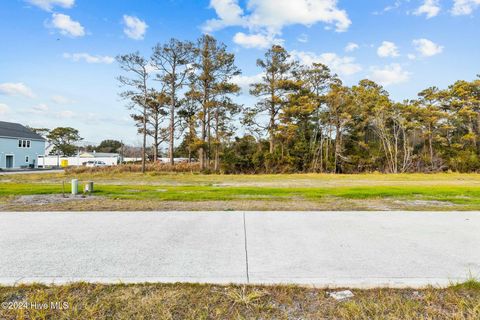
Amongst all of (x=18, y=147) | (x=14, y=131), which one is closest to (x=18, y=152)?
(x=18, y=147)

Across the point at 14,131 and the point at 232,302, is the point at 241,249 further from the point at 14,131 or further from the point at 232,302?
the point at 14,131

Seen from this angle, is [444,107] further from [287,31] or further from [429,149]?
[287,31]

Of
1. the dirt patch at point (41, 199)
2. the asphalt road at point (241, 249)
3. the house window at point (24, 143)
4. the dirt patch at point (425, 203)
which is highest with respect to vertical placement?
the house window at point (24, 143)

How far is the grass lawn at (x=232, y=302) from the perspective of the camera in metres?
1.98

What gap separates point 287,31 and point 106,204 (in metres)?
12.9

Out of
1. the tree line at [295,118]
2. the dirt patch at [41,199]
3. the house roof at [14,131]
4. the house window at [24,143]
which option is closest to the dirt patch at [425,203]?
the dirt patch at [41,199]

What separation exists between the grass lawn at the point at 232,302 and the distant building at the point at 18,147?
4088cm

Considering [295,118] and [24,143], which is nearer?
[295,118]

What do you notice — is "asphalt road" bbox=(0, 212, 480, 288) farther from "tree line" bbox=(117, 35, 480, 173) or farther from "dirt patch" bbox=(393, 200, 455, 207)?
"tree line" bbox=(117, 35, 480, 173)

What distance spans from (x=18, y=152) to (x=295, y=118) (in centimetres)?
3463

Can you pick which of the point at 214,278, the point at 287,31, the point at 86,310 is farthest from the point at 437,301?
the point at 287,31

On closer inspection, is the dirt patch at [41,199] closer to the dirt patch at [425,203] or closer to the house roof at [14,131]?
the dirt patch at [425,203]

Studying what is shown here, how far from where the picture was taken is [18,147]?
118 feet

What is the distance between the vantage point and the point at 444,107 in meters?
29.0
